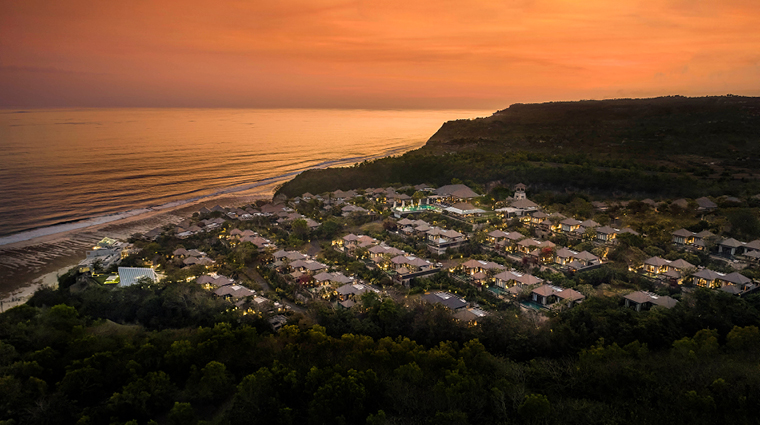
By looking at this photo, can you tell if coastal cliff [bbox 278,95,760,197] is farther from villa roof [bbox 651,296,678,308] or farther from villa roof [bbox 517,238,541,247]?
villa roof [bbox 651,296,678,308]

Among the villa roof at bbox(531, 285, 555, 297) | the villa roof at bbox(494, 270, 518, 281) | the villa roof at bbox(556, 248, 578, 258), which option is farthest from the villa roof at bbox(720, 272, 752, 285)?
the villa roof at bbox(494, 270, 518, 281)

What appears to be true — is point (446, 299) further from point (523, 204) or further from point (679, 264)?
point (523, 204)

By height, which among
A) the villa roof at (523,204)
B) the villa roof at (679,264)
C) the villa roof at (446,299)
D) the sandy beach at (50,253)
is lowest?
the sandy beach at (50,253)

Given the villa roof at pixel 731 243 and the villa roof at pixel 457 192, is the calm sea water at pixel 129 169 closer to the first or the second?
the villa roof at pixel 457 192

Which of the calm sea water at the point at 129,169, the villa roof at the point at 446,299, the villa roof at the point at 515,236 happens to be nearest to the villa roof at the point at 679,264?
the villa roof at the point at 515,236

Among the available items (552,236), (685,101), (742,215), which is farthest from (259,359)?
(685,101)

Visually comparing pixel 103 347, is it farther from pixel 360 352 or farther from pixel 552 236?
pixel 552 236
